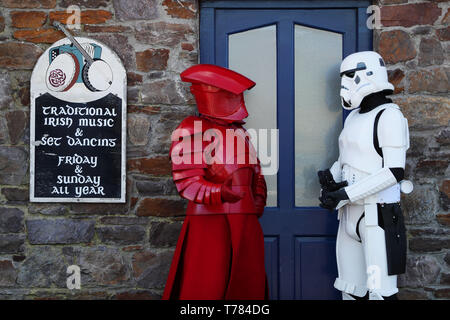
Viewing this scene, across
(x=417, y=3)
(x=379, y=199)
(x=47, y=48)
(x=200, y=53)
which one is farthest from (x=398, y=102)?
(x=47, y=48)

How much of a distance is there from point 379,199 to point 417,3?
62.5 inches

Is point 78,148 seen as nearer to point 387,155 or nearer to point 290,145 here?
point 290,145


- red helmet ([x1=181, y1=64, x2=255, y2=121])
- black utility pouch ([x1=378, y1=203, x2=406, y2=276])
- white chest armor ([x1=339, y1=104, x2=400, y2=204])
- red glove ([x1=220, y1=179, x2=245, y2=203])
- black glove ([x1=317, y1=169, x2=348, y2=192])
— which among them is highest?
red helmet ([x1=181, y1=64, x2=255, y2=121])

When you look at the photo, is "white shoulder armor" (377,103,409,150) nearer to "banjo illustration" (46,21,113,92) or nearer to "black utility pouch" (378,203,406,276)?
"black utility pouch" (378,203,406,276)

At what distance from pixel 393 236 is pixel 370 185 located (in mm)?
319

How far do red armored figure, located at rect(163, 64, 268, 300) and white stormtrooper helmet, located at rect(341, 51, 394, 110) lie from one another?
1.97 ft

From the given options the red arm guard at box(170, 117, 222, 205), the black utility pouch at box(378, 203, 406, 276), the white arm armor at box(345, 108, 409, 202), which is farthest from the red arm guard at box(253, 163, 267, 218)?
the black utility pouch at box(378, 203, 406, 276)

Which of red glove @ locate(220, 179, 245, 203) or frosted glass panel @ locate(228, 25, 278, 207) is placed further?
frosted glass panel @ locate(228, 25, 278, 207)

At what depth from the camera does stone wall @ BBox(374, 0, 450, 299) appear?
356 cm

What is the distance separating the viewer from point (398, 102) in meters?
3.58

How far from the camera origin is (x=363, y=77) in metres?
2.92

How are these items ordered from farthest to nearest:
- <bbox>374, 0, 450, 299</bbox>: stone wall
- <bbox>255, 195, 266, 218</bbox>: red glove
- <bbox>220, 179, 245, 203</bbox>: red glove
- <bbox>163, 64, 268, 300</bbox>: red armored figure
Result: <bbox>374, 0, 450, 299</bbox>: stone wall < <bbox>255, 195, 266, 218</bbox>: red glove < <bbox>163, 64, 268, 300</bbox>: red armored figure < <bbox>220, 179, 245, 203</bbox>: red glove

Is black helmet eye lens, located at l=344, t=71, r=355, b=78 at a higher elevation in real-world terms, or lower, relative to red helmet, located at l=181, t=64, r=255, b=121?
higher

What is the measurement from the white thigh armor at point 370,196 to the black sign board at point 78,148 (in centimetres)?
162
